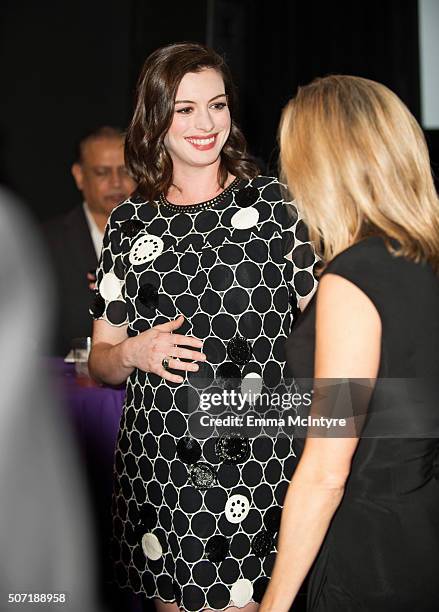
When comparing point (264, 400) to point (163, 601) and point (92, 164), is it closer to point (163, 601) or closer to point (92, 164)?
point (163, 601)

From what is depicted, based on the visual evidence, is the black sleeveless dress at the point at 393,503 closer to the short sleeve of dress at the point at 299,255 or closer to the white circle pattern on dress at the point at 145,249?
the short sleeve of dress at the point at 299,255

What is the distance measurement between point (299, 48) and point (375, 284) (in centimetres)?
471

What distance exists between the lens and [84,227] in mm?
4414

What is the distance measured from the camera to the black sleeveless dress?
1188 mm

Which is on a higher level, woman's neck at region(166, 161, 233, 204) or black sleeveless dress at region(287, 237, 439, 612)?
woman's neck at region(166, 161, 233, 204)

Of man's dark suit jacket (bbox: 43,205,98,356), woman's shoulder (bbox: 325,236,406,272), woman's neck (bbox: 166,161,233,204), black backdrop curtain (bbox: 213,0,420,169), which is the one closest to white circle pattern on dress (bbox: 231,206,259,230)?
woman's neck (bbox: 166,161,233,204)

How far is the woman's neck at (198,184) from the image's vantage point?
1.92 m

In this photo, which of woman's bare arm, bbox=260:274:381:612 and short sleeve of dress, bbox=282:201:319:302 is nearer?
woman's bare arm, bbox=260:274:381:612

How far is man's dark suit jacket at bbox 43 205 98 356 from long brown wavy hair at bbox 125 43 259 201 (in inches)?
83.2

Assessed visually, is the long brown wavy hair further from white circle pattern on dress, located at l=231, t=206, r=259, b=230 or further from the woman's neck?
white circle pattern on dress, located at l=231, t=206, r=259, b=230

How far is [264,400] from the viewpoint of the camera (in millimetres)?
1781

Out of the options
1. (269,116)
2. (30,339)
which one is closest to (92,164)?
(269,116)

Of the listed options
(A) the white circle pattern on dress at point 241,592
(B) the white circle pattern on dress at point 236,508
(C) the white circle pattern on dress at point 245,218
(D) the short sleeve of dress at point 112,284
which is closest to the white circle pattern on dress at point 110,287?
(D) the short sleeve of dress at point 112,284

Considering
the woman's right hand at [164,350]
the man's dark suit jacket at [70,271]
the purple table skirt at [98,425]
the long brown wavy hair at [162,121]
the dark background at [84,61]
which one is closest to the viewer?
the woman's right hand at [164,350]
